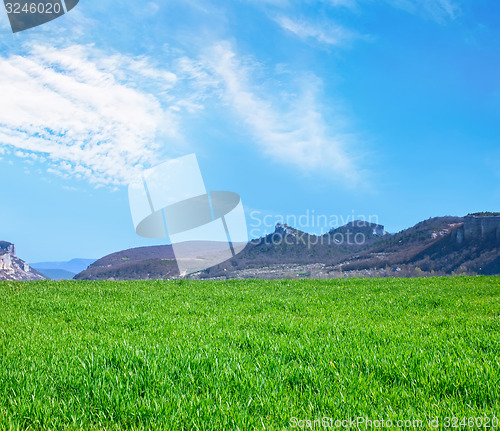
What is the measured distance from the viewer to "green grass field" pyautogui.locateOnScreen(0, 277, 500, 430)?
11.4 feet

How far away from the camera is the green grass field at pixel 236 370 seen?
3488 mm

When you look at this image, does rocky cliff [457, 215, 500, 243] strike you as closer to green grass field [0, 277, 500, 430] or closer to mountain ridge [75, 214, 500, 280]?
mountain ridge [75, 214, 500, 280]

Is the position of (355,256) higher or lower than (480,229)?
lower

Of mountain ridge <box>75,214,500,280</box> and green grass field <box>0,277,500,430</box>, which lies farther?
mountain ridge <box>75,214,500,280</box>

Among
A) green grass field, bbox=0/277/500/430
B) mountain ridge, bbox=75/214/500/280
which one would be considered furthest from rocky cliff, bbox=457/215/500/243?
green grass field, bbox=0/277/500/430

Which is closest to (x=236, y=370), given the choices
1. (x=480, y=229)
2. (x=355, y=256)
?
(x=480, y=229)

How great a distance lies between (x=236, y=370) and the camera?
4.55 meters

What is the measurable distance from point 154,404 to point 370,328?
4.84 meters

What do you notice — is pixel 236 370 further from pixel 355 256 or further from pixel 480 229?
pixel 355 256

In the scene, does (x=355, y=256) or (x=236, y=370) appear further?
(x=355, y=256)

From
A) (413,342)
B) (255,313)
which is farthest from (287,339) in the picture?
(255,313)

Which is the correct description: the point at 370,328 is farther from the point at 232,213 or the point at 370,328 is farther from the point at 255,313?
the point at 232,213

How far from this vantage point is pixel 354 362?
490 centimetres

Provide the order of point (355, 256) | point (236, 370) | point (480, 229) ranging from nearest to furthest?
1. point (236, 370)
2. point (480, 229)
3. point (355, 256)
